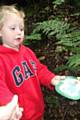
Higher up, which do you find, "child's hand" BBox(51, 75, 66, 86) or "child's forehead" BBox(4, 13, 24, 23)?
"child's forehead" BBox(4, 13, 24, 23)

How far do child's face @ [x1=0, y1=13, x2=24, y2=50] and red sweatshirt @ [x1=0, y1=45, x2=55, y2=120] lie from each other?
9cm

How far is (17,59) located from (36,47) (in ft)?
8.75

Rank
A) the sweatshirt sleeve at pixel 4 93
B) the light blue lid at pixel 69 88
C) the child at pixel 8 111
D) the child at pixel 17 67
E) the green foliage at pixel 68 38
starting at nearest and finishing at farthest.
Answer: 1. the child at pixel 8 111
2. the sweatshirt sleeve at pixel 4 93
3. the light blue lid at pixel 69 88
4. the child at pixel 17 67
5. the green foliage at pixel 68 38

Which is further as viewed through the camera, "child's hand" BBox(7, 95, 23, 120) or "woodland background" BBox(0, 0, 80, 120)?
"woodland background" BBox(0, 0, 80, 120)

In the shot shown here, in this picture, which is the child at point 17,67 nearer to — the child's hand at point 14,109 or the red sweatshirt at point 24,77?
the red sweatshirt at point 24,77

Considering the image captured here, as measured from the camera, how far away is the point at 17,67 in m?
3.37

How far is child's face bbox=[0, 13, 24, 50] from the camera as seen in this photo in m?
3.34

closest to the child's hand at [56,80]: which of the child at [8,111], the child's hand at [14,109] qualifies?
the child's hand at [14,109]

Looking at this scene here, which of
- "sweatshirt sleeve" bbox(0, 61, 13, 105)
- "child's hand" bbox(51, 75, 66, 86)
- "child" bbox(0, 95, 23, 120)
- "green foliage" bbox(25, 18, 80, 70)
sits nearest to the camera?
"child" bbox(0, 95, 23, 120)

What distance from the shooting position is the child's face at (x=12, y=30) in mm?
3344

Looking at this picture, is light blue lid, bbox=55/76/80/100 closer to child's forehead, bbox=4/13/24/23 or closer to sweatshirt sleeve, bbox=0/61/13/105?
sweatshirt sleeve, bbox=0/61/13/105

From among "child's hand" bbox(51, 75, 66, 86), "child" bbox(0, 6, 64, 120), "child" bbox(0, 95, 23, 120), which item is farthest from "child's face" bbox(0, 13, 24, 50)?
"child" bbox(0, 95, 23, 120)

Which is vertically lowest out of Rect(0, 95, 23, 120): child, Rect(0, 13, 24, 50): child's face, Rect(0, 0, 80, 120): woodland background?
Rect(0, 0, 80, 120): woodland background

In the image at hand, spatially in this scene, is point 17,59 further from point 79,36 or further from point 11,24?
point 79,36
